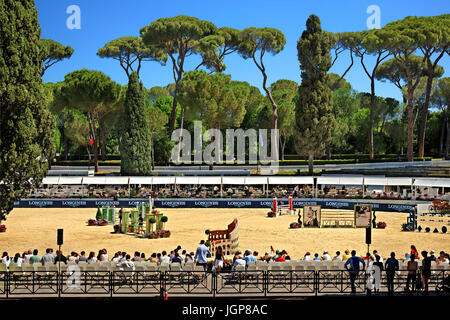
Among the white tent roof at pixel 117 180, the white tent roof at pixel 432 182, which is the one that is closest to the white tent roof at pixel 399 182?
the white tent roof at pixel 432 182

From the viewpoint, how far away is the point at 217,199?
46.8m

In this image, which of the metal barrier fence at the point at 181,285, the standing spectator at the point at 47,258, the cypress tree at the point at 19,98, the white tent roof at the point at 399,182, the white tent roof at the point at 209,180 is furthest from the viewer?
the white tent roof at the point at 209,180

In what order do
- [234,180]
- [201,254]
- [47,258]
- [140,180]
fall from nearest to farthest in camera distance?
1. [201,254]
2. [47,258]
3. [234,180]
4. [140,180]

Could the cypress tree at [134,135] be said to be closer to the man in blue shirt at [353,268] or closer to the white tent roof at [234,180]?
the white tent roof at [234,180]

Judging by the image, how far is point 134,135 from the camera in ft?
176

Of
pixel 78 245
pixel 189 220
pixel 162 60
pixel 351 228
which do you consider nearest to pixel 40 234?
pixel 78 245

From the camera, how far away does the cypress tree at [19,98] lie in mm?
24938

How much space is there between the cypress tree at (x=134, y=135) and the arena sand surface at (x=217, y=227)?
46.6 feet

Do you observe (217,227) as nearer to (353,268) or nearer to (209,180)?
(209,180)

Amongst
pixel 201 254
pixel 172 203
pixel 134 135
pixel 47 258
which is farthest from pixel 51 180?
pixel 201 254

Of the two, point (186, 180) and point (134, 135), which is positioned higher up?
point (134, 135)

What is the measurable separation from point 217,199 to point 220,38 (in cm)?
2772

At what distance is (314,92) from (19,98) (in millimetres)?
34797

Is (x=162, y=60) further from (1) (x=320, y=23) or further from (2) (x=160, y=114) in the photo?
(1) (x=320, y=23)
